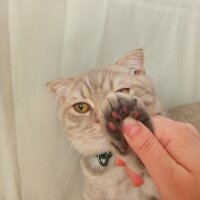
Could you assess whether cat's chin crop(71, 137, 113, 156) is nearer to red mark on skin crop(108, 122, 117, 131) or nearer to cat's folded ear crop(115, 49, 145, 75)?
red mark on skin crop(108, 122, 117, 131)

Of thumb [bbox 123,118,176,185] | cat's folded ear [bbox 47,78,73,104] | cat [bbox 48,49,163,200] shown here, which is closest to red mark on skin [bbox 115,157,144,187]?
cat [bbox 48,49,163,200]

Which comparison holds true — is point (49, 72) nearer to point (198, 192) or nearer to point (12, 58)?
point (12, 58)

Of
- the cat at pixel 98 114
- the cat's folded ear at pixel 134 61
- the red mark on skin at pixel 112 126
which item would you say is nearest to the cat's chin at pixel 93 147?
the cat at pixel 98 114

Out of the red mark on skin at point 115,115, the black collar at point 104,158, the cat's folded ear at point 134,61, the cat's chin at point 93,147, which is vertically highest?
the cat's folded ear at point 134,61

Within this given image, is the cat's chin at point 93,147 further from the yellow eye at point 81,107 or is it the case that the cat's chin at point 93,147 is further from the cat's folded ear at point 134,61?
the cat's folded ear at point 134,61

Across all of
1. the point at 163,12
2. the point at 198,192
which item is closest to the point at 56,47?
the point at 163,12
